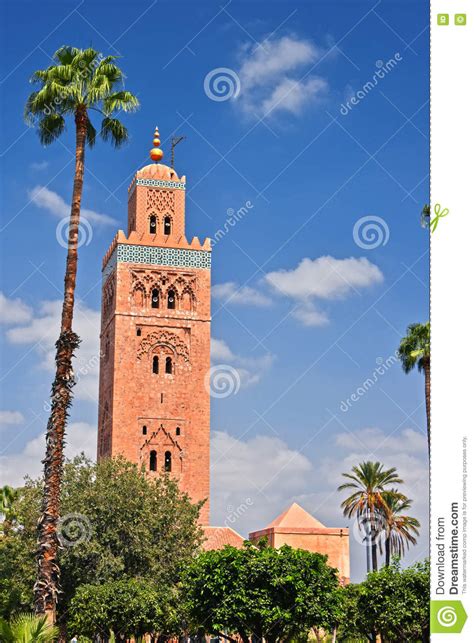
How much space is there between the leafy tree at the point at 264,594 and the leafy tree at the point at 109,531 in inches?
222

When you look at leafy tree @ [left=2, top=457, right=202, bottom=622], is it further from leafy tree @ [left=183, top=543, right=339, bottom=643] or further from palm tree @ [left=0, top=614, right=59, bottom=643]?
palm tree @ [left=0, top=614, right=59, bottom=643]

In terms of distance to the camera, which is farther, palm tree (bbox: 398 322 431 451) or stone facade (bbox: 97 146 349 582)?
stone facade (bbox: 97 146 349 582)

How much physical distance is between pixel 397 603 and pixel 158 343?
28.3m

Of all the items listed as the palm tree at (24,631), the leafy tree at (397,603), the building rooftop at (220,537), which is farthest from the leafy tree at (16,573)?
the palm tree at (24,631)

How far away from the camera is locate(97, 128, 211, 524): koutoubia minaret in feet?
163

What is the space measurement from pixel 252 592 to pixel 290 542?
21054 mm

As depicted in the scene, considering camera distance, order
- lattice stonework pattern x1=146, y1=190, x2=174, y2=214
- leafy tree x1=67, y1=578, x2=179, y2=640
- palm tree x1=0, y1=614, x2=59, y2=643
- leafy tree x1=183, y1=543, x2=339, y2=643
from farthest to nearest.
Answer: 1. lattice stonework pattern x1=146, y1=190, x2=174, y2=214
2. leafy tree x1=67, y1=578, x2=179, y2=640
3. leafy tree x1=183, y1=543, x2=339, y2=643
4. palm tree x1=0, y1=614, x2=59, y2=643

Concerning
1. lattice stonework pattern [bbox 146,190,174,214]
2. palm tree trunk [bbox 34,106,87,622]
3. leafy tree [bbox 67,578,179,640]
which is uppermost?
lattice stonework pattern [bbox 146,190,174,214]

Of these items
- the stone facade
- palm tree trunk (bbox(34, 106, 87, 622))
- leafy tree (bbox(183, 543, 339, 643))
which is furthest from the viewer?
the stone facade

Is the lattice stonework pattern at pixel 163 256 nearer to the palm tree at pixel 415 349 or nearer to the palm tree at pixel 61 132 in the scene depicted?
the palm tree at pixel 415 349

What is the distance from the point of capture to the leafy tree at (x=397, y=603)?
25344 mm

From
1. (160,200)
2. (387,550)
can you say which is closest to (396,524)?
(387,550)

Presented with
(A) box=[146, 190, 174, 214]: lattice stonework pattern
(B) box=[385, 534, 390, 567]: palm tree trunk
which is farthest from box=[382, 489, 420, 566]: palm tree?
(A) box=[146, 190, 174, 214]: lattice stonework pattern
